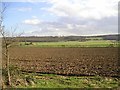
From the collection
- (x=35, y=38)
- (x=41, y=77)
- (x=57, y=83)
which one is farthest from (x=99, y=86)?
(x=35, y=38)

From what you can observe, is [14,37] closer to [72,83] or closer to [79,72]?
[72,83]

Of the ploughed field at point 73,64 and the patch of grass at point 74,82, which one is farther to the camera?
the ploughed field at point 73,64

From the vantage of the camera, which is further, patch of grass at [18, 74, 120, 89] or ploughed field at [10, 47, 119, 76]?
ploughed field at [10, 47, 119, 76]

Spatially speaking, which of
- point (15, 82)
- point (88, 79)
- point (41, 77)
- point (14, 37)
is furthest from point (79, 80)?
point (14, 37)

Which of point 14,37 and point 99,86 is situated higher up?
point 14,37

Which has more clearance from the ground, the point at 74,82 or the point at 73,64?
the point at 73,64

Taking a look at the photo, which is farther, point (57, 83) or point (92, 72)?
point (92, 72)

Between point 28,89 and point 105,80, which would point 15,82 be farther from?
point 105,80

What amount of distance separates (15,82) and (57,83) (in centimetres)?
332

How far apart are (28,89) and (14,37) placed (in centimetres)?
395

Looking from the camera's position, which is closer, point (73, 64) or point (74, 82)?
point (74, 82)

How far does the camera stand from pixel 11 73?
22000 mm

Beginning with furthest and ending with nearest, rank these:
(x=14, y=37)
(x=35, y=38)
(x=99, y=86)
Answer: (x=35, y=38) → (x=99, y=86) → (x=14, y=37)

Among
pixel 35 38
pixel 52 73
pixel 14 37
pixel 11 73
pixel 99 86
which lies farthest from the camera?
pixel 35 38
